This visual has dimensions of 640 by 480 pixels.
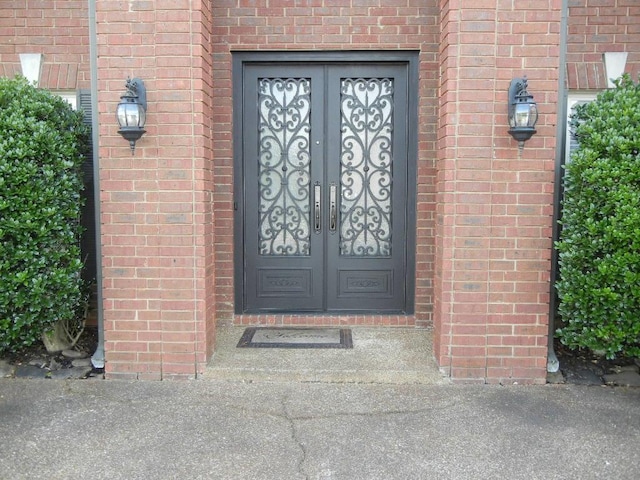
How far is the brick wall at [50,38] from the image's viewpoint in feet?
15.6

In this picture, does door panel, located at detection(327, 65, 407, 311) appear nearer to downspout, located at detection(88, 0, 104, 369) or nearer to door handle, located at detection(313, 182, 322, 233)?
door handle, located at detection(313, 182, 322, 233)

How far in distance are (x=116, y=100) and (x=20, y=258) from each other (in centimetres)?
126

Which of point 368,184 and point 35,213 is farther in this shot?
point 368,184

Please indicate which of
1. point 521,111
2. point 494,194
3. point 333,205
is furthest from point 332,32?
point 494,194

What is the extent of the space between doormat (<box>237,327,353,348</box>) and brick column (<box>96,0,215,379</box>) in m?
0.69

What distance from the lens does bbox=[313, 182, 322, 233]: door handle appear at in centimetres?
493

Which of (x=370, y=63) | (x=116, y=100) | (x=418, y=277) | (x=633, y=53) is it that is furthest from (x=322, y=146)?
(x=633, y=53)

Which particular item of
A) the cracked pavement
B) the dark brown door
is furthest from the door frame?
the cracked pavement

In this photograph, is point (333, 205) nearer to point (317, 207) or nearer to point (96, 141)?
point (317, 207)

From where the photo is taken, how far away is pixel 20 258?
3611mm

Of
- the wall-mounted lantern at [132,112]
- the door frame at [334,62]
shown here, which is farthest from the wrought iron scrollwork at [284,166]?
the wall-mounted lantern at [132,112]

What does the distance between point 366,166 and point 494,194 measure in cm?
144

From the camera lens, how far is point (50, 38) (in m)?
4.78

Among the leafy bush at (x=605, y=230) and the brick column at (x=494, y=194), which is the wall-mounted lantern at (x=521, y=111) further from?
the leafy bush at (x=605, y=230)
